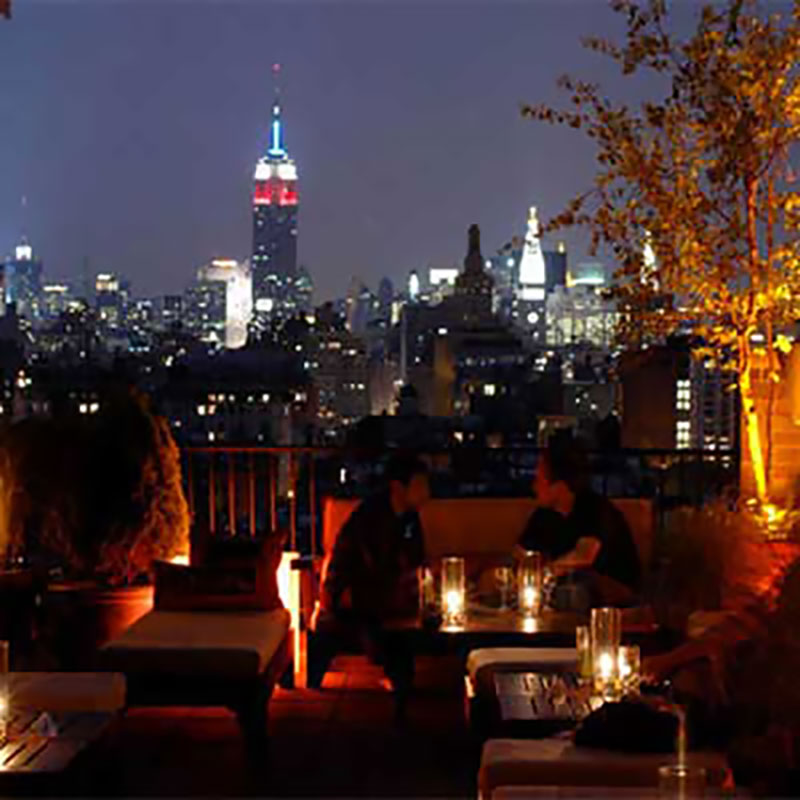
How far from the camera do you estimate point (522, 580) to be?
595 centimetres

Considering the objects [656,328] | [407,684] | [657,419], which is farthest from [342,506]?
[657,419]

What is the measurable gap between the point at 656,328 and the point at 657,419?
94.4 inches

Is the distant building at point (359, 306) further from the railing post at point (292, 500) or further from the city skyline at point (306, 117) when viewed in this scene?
the railing post at point (292, 500)

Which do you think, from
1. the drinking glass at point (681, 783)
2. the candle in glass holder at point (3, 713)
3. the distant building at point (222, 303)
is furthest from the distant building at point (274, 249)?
the drinking glass at point (681, 783)

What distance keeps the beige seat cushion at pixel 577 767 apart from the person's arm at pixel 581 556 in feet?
8.01

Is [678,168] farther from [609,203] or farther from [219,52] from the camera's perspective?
[219,52]

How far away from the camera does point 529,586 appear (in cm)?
594

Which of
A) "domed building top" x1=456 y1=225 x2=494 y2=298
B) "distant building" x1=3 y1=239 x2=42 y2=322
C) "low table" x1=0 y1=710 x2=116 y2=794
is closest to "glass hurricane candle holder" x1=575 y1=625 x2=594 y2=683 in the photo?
"low table" x1=0 y1=710 x2=116 y2=794

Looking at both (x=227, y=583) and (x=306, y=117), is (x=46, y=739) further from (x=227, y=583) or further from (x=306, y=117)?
(x=306, y=117)

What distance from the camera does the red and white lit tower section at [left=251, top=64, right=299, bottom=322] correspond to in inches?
960

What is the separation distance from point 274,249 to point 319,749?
936 inches

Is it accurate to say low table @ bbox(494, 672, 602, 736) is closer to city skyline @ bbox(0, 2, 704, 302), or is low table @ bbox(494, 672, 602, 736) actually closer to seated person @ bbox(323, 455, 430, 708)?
seated person @ bbox(323, 455, 430, 708)

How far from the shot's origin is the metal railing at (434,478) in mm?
7906

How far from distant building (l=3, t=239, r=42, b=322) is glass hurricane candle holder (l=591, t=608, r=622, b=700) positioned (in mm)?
6867
